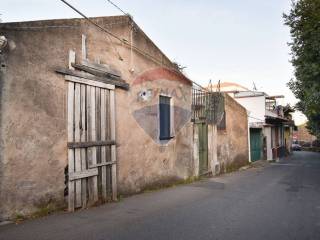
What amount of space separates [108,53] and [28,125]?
292 centimetres

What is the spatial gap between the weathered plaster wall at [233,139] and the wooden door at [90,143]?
812 cm

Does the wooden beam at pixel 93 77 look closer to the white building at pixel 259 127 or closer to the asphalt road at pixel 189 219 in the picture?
the asphalt road at pixel 189 219

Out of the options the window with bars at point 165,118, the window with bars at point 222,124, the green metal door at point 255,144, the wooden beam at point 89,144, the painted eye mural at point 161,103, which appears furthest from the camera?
the green metal door at point 255,144

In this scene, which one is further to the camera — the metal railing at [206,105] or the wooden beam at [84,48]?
the metal railing at [206,105]

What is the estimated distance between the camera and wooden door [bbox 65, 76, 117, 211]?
21.2 ft

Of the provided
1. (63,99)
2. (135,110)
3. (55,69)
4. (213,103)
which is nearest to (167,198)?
(135,110)

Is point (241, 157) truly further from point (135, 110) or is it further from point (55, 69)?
point (55, 69)

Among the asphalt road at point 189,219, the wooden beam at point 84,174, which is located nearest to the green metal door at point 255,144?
the asphalt road at point 189,219

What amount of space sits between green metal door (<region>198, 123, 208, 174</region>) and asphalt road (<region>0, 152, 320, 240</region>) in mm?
3895

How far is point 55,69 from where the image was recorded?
620 cm

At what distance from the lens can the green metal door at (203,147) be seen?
12.8m

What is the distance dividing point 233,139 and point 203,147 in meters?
4.55

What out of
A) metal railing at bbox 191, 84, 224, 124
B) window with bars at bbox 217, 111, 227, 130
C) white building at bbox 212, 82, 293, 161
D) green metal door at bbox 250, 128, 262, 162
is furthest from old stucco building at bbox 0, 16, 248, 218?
white building at bbox 212, 82, 293, 161

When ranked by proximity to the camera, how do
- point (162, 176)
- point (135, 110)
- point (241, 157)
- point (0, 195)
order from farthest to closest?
point (241, 157)
point (162, 176)
point (135, 110)
point (0, 195)
